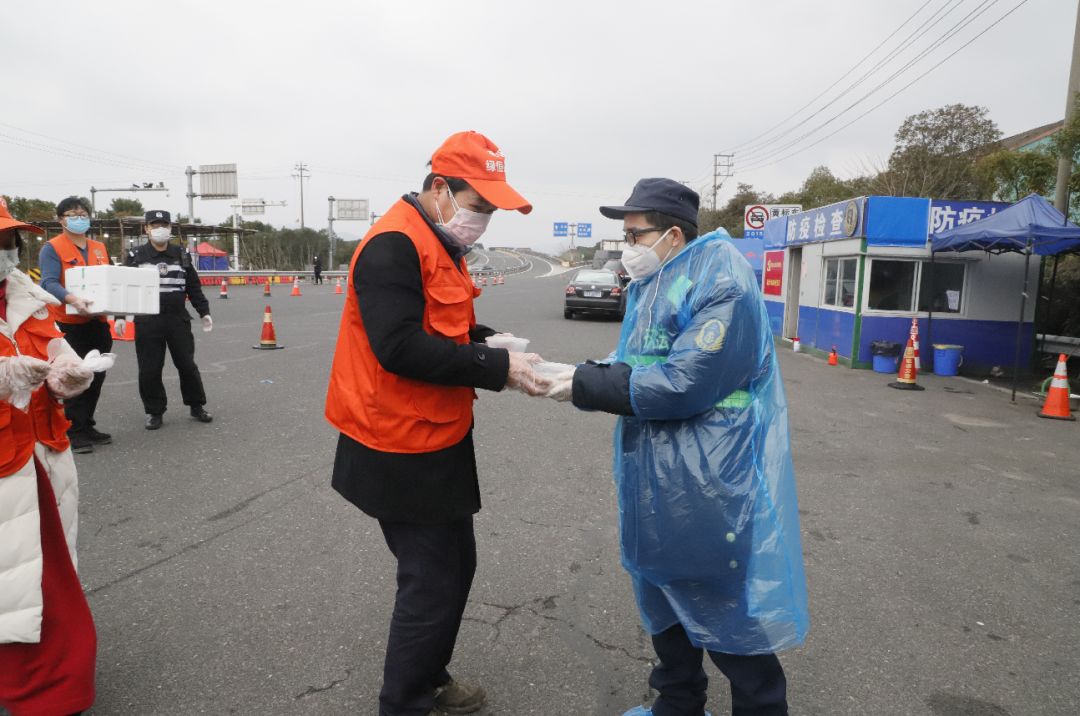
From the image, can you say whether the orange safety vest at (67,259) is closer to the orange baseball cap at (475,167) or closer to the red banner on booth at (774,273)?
the orange baseball cap at (475,167)

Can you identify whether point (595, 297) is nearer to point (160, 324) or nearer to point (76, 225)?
point (160, 324)

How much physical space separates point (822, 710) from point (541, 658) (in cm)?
111

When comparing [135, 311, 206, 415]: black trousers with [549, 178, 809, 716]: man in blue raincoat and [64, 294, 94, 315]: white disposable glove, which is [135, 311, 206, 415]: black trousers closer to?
[64, 294, 94, 315]: white disposable glove

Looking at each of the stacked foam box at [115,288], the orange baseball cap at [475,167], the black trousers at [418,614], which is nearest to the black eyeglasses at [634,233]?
the orange baseball cap at [475,167]

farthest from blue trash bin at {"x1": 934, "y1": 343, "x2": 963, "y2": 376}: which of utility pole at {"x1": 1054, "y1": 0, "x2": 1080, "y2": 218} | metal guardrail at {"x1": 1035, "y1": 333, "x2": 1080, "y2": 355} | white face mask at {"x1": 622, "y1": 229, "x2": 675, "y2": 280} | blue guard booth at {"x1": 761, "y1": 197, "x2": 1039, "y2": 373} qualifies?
white face mask at {"x1": 622, "y1": 229, "x2": 675, "y2": 280}

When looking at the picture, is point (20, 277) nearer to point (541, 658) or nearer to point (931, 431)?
point (541, 658)

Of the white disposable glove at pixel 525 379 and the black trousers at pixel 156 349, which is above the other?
the white disposable glove at pixel 525 379

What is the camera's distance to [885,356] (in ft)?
39.0

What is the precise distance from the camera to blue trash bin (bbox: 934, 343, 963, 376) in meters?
11.7

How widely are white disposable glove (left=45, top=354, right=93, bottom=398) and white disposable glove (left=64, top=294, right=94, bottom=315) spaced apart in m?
2.47

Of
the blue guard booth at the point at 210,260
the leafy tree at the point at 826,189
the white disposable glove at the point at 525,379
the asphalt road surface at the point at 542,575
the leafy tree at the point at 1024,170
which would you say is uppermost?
the leafy tree at the point at 826,189

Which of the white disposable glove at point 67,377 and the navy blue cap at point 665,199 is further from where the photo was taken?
the white disposable glove at point 67,377

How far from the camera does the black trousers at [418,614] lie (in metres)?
2.24

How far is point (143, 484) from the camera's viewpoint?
197 inches
